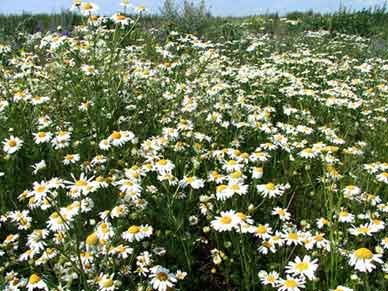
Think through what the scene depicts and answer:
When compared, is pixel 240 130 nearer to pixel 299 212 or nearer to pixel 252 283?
pixel 299 212

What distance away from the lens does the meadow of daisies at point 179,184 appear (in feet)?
6.89

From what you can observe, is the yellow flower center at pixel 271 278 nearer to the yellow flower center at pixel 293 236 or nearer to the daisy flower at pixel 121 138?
the yellow flower center at pixel 293 236

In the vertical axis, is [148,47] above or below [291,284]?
above

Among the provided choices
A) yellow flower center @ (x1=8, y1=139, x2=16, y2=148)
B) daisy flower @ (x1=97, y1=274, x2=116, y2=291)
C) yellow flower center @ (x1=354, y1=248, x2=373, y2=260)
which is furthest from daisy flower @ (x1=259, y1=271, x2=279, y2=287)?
yellow flower center @ (x1=8, y1=139, x2=16, y2=148)

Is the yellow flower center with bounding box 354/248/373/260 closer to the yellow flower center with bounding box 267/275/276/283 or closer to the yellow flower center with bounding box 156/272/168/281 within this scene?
the yellow flower center with bounding box 267/275/276/283

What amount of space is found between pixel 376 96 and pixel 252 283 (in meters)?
3.28

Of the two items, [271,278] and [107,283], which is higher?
[107,283]

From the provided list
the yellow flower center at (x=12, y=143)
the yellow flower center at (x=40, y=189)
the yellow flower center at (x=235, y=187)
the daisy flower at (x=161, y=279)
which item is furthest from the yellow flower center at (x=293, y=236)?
the yellow flower center at (x=12, y=143)

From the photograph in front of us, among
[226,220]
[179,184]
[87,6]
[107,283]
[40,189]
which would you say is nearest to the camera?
[107,283]

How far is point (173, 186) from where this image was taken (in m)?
2.79

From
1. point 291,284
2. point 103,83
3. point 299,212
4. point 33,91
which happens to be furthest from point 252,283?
point 33,91

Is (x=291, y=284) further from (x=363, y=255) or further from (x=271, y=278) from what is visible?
(x=363, y=255)

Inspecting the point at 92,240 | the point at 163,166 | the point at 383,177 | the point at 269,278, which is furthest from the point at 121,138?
the point at 383,177

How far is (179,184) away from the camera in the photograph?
95.7 inches
